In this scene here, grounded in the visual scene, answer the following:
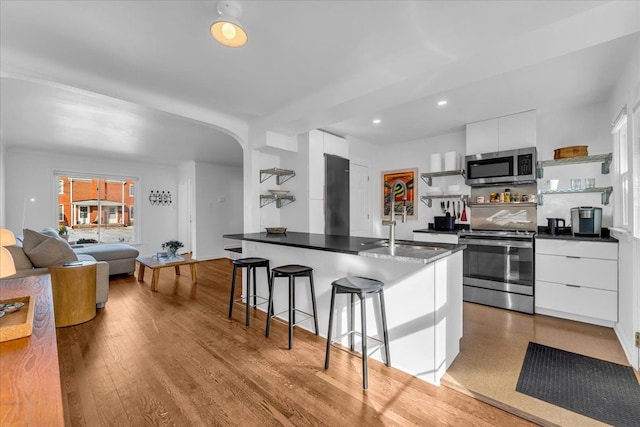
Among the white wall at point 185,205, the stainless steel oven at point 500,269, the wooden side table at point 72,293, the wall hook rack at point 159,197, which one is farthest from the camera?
the wall hook rack at point 159,197

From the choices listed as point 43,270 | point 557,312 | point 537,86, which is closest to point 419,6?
point 537,86

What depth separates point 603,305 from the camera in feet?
9.27

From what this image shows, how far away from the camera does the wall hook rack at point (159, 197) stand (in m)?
7.54

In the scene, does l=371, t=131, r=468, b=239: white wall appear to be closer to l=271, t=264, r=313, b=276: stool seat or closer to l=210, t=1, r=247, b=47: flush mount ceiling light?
l=271, t=264, r=313, b=276: stool seat

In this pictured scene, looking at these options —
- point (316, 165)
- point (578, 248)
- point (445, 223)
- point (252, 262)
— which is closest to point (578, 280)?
point (578, 248)

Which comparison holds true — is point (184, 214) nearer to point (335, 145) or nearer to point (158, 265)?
point (158, 265)

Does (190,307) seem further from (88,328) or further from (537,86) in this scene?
(537,86)

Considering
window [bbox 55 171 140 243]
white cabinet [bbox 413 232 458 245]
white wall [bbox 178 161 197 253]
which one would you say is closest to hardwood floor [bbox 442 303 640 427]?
white cabinet [bbox 413 232 458 245]

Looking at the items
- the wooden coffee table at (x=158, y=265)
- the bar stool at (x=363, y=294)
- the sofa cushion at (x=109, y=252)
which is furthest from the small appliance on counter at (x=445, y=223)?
the sofa cushion at (x=109, y=252)

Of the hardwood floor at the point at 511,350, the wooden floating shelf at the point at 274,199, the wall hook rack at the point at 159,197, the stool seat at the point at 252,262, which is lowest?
the hardwood floor at the point at 511,350

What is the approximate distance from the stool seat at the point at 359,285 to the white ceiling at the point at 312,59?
5.34 ft

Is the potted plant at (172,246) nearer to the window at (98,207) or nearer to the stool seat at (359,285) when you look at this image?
the window at (98,207)

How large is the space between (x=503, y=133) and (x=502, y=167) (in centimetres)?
43

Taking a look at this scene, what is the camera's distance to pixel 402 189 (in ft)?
16.2
